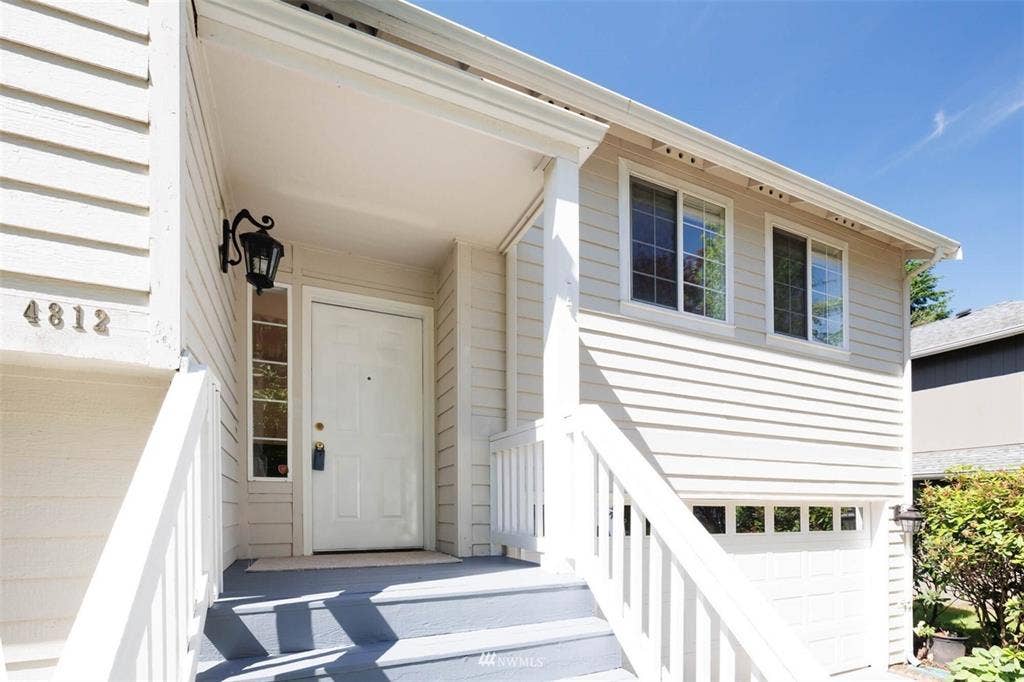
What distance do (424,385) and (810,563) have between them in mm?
4011

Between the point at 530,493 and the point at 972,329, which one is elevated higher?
the point at 972,329

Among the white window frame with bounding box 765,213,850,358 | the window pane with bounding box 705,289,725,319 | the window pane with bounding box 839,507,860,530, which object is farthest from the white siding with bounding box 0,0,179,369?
the window pane with bounding box 839,507,860,530

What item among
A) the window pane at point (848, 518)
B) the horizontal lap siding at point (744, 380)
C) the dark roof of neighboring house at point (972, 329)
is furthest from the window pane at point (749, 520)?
the dark roof of neighboring house at point (972, 329)

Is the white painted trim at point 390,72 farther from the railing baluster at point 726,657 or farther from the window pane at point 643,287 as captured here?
the railing baluster at point 726,657

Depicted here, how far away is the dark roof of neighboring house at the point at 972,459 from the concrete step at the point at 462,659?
9.82m

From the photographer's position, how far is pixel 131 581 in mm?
1082

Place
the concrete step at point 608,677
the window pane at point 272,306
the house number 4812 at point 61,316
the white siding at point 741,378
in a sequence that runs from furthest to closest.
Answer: the white siding at point 741,378 → the window pane at point 272,306 → the concrete step at point 608,677 → the house number 4812 at point 61,316

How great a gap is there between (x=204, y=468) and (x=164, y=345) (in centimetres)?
49

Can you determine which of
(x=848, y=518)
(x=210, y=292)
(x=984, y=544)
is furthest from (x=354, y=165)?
(x=984, y=544)

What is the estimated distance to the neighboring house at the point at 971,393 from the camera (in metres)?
9.80

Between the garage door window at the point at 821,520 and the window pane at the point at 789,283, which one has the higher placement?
the window pane at the point at 789,283

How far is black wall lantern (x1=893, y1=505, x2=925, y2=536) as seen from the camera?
577cm

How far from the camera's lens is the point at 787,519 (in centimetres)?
532

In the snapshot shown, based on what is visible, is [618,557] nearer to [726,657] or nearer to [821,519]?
[726,657]
